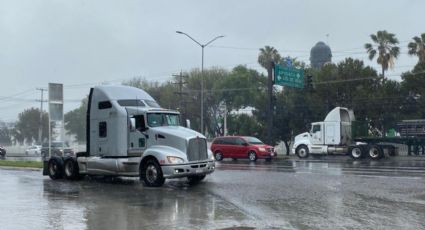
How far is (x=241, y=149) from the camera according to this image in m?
36.0

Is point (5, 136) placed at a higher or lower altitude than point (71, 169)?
higher

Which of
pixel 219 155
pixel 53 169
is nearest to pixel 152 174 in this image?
pixel 53 169

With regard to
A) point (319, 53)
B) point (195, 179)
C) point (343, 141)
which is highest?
point (319, 53)

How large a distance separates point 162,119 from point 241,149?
17360mm

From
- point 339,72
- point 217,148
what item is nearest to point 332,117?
point 217,148

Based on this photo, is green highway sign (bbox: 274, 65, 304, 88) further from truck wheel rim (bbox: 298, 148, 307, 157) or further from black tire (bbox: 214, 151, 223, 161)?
black tire (bbox: 214, 151, 223, 161)

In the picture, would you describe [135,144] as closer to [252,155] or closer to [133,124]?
[133,124]

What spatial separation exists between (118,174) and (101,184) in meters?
0.71

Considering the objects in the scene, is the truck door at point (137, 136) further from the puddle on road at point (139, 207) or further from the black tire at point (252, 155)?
the black tire at point (252, 155)

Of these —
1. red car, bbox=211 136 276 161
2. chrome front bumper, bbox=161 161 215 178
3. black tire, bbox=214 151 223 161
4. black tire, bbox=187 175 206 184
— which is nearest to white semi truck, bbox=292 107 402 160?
red car, bbox=211 136 276 161

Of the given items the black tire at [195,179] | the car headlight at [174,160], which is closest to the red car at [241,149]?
the black tire at [195,179]

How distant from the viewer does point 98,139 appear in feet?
66.4

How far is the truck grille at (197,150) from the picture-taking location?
58.9ft

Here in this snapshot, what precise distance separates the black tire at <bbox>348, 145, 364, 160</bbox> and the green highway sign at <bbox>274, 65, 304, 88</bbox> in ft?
27.9
